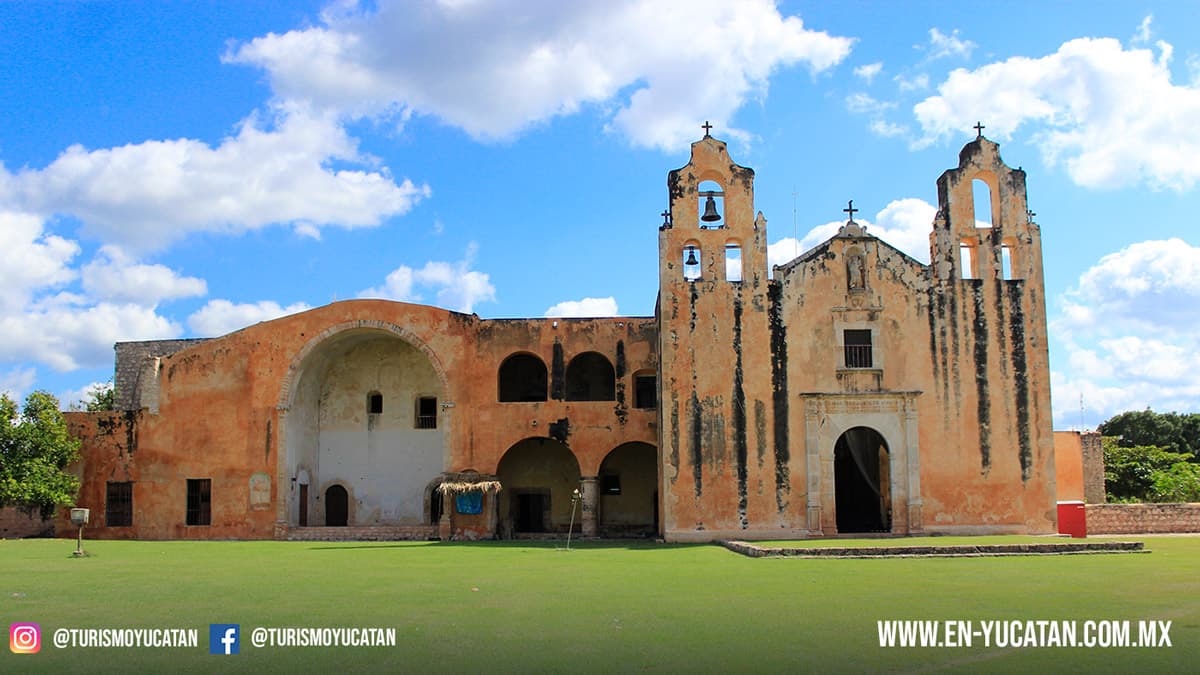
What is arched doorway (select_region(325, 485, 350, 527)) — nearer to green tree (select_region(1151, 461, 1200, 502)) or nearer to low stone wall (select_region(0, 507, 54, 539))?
low stone wall (select_region(0, 507, 54, 539))

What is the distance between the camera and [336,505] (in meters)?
32.6

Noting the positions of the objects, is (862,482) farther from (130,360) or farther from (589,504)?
(130,360)

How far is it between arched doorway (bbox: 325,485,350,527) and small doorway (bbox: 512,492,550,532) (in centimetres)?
524

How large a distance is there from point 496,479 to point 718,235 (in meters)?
8.87

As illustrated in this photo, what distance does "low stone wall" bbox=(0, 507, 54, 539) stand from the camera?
30312 mm

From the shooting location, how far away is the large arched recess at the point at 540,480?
32.0 m

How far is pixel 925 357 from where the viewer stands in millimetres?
25203

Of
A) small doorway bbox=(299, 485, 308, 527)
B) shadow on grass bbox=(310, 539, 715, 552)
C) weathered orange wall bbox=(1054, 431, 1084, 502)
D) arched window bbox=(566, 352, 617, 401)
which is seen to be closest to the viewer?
shadow on grass bbox=(310, 539, 715, 552)

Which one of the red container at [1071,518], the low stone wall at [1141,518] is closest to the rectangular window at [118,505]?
the red container at [1071,518]

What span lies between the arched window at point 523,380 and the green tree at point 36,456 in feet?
40.3

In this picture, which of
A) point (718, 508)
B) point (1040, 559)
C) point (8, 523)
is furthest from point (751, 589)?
point (8, 523)

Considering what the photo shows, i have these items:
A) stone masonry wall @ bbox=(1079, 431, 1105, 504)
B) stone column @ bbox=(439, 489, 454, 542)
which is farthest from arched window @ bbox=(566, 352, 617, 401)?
stone masonry wall @ bbox=(1079, 431, 1105, 504)

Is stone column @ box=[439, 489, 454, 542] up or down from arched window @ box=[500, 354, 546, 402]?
down

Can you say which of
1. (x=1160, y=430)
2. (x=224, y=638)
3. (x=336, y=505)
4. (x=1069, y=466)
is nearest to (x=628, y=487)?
(x=336, y=505)
